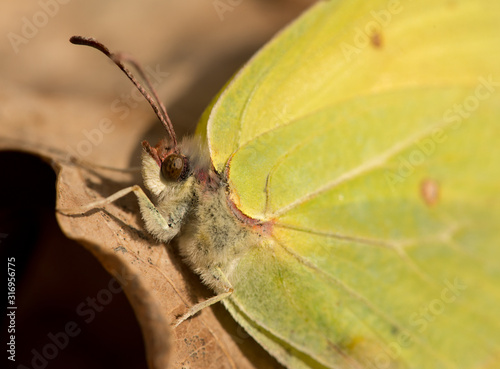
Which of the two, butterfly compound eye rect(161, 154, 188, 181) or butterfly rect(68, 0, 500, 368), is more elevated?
butterfly compound eye rect(161, 154, 188, 181)

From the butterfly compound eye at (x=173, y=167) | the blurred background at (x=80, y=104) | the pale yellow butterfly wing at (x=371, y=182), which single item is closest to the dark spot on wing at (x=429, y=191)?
the pale yellow butterfly wing at (x=371, y=182)

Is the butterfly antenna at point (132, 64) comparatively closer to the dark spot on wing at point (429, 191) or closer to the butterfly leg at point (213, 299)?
the butterfly leg at point (213, 299)

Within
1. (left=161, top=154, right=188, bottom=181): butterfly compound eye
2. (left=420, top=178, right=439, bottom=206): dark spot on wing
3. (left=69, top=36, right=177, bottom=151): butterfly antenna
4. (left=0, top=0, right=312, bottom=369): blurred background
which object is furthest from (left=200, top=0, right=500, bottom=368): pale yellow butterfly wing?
(left=0, top=0, right=312, bottom=369): blurred background

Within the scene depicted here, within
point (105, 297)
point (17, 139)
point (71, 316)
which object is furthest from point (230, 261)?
point (17, 139)

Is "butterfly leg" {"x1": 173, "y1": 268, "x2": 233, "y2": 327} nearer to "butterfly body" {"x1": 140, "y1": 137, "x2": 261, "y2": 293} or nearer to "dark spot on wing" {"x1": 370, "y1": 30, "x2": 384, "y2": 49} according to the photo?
"butterfly body" {"x1": 140, "y1": 137, "x2": 261, "y2": 293}

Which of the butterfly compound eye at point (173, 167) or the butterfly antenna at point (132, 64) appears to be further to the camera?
the butterfly compound eye at point (173, 167)

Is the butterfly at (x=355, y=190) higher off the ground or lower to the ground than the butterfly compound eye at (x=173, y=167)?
lower

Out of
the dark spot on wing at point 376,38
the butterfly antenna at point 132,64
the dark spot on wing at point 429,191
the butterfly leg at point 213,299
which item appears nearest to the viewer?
the butterfly antenna at point 132,64
